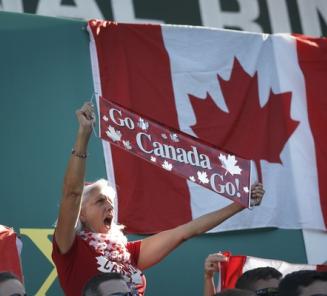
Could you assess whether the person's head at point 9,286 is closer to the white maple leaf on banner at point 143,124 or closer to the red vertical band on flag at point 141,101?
the white maple leaf on banner at point 143,124

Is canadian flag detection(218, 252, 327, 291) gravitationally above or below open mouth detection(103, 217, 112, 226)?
below

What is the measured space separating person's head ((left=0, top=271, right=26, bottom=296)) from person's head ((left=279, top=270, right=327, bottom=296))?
36.8 inches

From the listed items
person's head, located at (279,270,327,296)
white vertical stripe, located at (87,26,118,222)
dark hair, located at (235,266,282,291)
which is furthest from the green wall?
person's head, located at (279,270,327,296)

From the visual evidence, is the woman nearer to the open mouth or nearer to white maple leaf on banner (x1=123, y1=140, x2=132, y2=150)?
the open mouth

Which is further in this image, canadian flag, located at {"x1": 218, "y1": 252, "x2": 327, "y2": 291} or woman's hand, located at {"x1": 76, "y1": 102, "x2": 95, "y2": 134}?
canadian flag, located at {"x1": 218, "y1": 252, "x2": 327, "y2": 291}

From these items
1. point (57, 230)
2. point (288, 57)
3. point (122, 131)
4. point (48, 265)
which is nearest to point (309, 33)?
point (288, 57)

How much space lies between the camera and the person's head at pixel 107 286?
334 cm

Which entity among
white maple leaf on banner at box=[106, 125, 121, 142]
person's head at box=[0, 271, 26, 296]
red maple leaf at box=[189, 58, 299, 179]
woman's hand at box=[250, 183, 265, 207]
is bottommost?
person's head at box=[0, 271, 26, 296]

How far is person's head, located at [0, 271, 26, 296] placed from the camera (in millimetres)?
3430

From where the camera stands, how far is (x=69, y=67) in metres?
5.50

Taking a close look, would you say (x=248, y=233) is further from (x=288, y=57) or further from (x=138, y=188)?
(x=288, y=57)

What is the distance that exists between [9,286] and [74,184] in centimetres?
46

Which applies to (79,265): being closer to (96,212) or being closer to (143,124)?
(96,212)

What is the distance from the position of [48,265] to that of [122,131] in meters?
1.38
